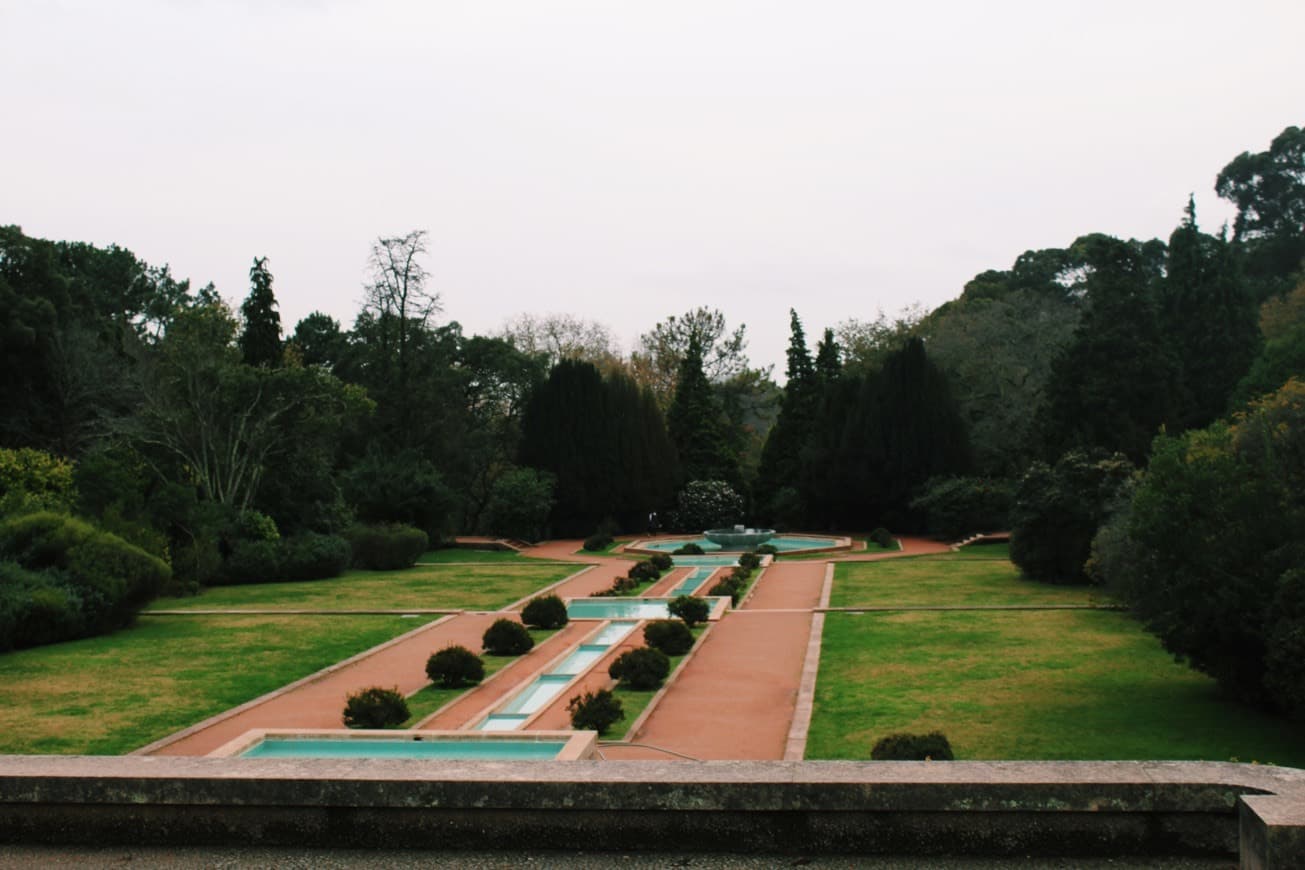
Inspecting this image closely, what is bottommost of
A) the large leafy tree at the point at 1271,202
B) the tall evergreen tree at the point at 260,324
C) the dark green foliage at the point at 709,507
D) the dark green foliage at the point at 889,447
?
the dark green foliage at the point at 709,507

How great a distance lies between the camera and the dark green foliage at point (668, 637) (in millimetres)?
17047

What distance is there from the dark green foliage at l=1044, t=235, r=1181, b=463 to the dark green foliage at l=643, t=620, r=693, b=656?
21038 mm

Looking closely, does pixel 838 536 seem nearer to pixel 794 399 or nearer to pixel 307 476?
pixel 794 399

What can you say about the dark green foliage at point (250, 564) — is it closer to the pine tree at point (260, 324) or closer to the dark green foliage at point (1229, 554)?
the pine tree at point (260, 324)

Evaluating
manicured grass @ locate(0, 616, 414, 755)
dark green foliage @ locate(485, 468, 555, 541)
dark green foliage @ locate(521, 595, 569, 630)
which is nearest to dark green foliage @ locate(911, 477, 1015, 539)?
dark green foliage @ locate(485, 468, 555, 541)

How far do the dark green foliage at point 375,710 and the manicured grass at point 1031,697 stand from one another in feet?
14.6

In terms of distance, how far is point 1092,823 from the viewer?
182 inches

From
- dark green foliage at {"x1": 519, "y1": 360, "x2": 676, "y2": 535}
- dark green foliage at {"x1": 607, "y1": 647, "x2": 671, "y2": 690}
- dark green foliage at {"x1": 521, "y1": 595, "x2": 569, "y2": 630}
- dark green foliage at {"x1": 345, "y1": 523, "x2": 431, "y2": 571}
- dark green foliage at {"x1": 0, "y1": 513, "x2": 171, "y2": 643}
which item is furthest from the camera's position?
dark green foliage at {"x1": 519, "y1": 360, "x2": 676, "y2": 535}

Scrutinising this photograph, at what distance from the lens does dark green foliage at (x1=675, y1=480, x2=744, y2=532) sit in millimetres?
45625

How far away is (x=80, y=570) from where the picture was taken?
19672 mm

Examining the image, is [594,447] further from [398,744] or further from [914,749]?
[914,749]

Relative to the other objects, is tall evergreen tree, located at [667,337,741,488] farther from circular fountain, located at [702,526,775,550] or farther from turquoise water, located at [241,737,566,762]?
turquoise water, located at [241,737,566,762]

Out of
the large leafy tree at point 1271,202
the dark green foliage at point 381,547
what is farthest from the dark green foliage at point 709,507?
the large leafy tree at point 1271,202

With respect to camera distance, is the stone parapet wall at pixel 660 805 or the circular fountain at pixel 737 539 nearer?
the stone parapet wall at pixel 660 805
